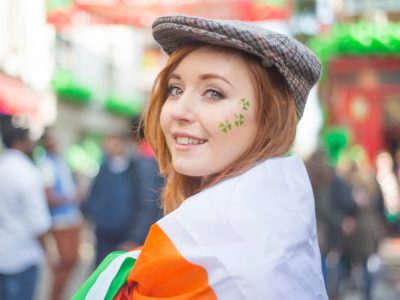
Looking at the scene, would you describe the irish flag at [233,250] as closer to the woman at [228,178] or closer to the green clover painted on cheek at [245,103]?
the woman at [228,178]

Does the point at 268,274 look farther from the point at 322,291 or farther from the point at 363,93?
the point at 363,93

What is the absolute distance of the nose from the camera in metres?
1.64

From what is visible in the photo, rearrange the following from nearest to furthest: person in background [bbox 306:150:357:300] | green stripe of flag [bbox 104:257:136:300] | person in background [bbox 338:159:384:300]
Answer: green stripe of flag [bbox 104:257:136:300] < person in background [bbox 306:150:357:300] < person in background [bbox 338:159:384:300]

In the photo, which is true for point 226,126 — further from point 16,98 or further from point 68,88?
point 68,88

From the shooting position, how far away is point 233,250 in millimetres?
1419

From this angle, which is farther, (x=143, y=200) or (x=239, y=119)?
(x=143, y=200)

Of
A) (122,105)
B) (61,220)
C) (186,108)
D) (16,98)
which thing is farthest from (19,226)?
(122,105)

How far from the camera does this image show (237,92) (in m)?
1.64

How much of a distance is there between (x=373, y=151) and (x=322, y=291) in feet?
35.6

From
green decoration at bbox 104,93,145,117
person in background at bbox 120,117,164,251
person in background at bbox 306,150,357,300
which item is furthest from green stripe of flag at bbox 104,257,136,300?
green decoration at bbox 104,93,145,117

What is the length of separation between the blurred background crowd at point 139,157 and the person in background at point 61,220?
0.4 inches

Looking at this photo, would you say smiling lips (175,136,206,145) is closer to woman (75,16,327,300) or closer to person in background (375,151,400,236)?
woman (75,16,327,300)

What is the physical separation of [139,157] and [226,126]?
3060 millimetres

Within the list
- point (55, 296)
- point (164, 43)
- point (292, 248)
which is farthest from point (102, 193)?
point (292, 248)
